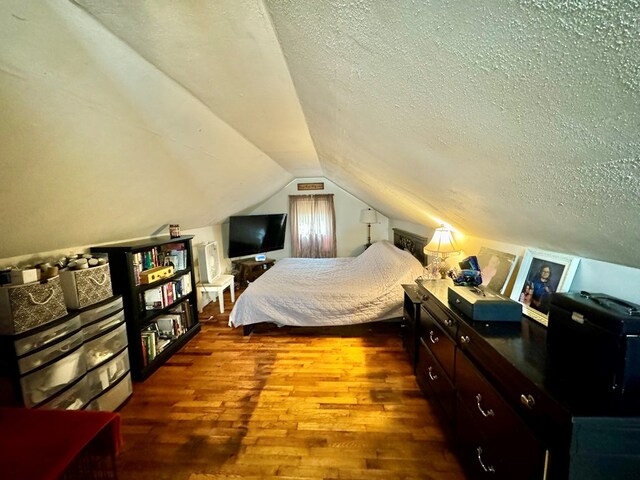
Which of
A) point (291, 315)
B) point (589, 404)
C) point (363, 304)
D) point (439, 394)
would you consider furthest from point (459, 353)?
point (291, 315)

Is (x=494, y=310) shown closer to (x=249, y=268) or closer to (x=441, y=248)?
(x=441, y=248)

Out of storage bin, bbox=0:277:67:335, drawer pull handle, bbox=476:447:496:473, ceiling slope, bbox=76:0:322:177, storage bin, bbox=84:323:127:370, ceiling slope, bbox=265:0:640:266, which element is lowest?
drawer pull handle, bbox=476:447:496:473

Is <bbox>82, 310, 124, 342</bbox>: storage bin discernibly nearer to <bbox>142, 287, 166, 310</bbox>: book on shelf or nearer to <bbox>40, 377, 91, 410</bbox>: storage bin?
<bbox>40, 377, 91, 410</bbox>: storage bin

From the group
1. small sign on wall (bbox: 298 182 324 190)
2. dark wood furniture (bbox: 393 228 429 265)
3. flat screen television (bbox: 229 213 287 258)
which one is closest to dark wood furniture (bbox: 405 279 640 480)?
dark wood furniture (bbox: 393 228 429 265)

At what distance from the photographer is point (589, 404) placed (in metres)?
0.82

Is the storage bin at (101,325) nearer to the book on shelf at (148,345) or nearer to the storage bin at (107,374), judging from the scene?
the storage bin at (107,374)

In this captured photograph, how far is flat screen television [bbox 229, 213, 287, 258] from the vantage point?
470cm

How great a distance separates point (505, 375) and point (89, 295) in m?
2.60

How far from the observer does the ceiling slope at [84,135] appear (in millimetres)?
Result: 991

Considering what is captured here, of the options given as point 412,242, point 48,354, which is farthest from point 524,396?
point 412,242

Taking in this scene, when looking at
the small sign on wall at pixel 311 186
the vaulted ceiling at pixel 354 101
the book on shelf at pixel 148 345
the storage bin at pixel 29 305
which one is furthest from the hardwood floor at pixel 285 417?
the small sign on wall at pixel 311 186

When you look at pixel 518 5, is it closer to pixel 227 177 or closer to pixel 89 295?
pixel 89 295

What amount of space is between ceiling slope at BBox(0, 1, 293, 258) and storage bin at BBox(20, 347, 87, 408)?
2.52ft

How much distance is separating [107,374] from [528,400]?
2636 mm
